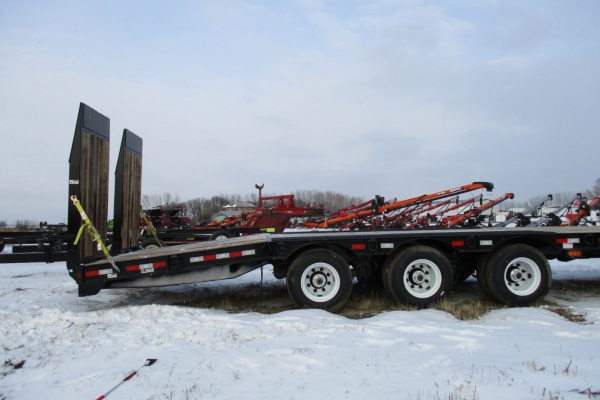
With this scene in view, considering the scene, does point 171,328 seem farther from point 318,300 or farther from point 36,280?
→ point 36,280

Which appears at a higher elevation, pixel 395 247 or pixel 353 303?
Answer: pixel 395 247

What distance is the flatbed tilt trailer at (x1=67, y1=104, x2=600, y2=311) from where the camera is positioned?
602cm

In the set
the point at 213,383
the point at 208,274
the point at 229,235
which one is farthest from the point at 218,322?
the point at 229,235

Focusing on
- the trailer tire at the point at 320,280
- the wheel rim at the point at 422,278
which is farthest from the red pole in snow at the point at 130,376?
the wheel rim at the point at 422,278

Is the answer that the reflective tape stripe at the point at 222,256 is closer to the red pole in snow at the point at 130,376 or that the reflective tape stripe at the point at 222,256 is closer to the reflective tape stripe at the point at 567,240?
the red pole in snow at the point at 130,376

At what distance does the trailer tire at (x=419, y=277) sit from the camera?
20.0 feet

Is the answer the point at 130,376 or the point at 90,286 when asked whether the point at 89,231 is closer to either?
the point at 90,286

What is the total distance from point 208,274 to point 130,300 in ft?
5.87

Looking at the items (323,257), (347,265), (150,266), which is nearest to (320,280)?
(323,257)

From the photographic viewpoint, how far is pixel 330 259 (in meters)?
6.04

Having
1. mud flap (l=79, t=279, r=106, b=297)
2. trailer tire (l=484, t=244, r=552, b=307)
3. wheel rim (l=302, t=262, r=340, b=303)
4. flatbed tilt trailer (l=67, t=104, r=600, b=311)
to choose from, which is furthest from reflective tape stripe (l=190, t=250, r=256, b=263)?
trailer tire (l=484, t=244, r=552, b=307)

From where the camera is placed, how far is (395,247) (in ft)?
20.4

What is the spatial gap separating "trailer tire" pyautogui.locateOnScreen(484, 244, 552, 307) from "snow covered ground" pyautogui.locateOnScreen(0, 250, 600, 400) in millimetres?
352

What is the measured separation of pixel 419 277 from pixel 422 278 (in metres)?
0.05
